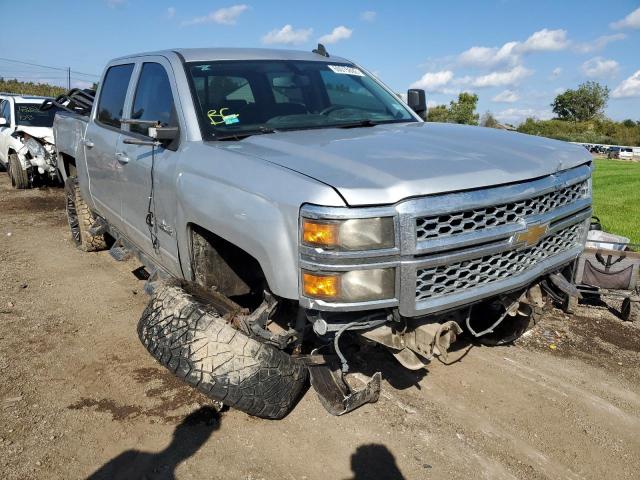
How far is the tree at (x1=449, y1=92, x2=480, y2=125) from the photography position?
50.4 m

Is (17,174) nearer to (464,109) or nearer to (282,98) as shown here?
(282,98)

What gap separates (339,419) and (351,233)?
4.72 feet

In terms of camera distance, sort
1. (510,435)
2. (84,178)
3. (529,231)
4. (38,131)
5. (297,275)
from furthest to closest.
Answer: (38,131), (84,178), (510,435), (529,231), (297,275)

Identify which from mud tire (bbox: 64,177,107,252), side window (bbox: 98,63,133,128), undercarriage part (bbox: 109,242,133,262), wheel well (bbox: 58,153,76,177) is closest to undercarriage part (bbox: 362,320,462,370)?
undercarriage part (bbox: 109,242,133,262)

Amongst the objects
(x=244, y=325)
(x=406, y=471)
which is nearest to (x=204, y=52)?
(x=244, y=325)

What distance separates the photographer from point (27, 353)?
413cm

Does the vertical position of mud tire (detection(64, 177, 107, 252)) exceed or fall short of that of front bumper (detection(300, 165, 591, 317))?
it falls short

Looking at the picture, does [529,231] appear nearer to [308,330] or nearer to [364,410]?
[308,330]

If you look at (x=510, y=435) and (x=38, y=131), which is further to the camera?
(x=38, y=131)

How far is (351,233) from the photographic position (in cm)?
241

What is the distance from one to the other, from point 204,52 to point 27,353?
2.55m

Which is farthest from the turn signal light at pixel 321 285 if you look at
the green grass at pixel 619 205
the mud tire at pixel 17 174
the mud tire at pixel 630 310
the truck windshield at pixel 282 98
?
the mud tire at pixel 17 174

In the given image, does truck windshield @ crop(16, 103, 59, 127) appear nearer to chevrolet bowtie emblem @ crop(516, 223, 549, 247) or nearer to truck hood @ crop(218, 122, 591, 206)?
truck hood @ crop(218, 122, 591, 206)

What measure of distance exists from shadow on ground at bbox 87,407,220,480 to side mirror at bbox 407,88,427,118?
3074 millimetres
